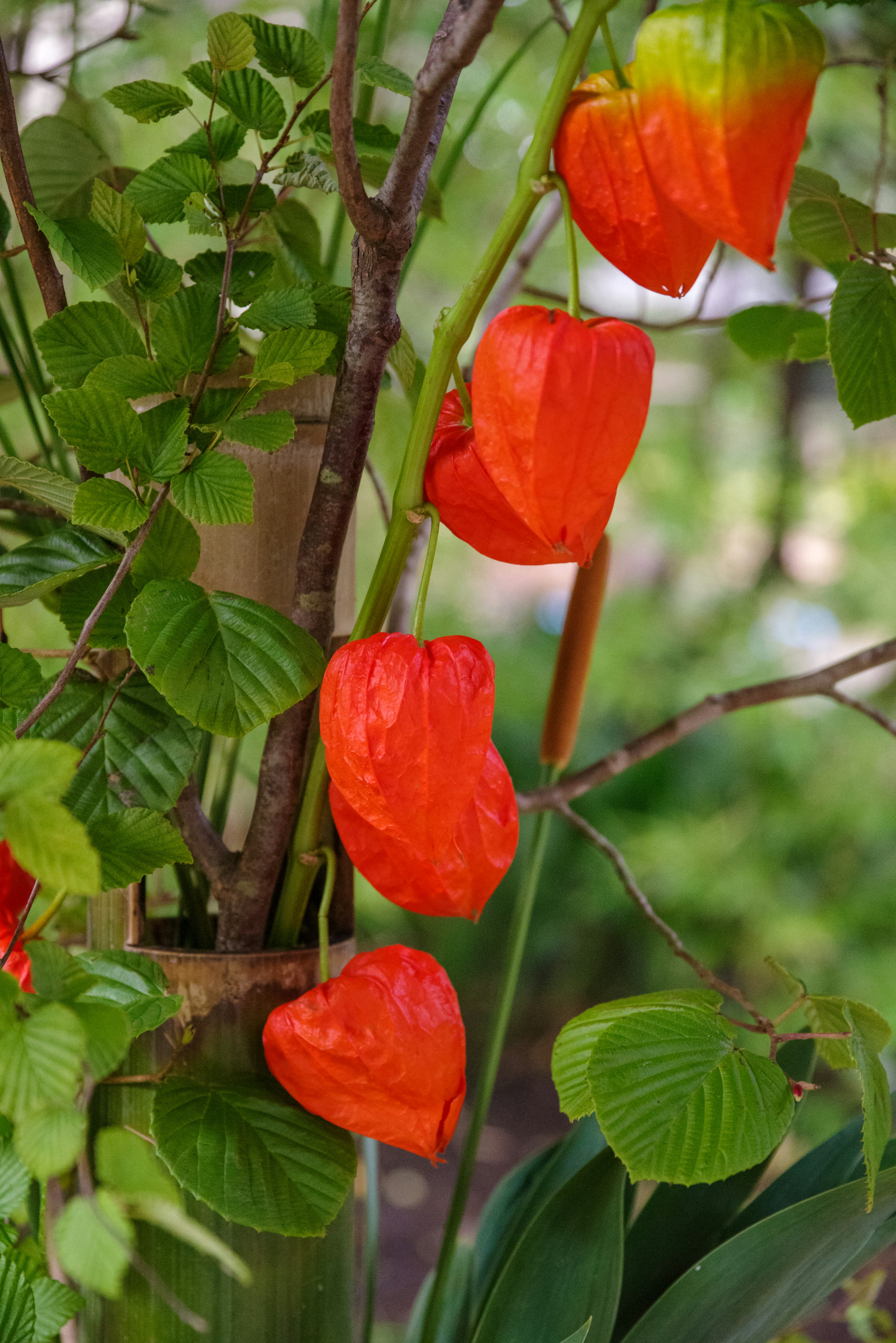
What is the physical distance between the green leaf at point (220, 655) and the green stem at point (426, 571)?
0.03 meters

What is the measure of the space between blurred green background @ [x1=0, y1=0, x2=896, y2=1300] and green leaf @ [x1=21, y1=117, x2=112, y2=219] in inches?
20.2

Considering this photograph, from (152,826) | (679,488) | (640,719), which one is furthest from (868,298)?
(679,488)

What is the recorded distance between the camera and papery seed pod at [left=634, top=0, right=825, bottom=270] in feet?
0.60

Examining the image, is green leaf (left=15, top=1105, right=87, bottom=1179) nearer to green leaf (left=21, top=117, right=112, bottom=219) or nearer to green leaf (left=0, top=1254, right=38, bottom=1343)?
green leaf (left=0, top=1254, right=38, bottom=1343)

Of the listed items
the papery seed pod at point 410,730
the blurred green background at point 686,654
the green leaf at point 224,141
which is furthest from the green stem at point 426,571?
the blurred green background at point 686,654

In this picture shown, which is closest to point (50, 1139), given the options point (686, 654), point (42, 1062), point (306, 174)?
point (42, 1062)

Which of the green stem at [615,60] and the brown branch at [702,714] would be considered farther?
the brown branch at [702,714]

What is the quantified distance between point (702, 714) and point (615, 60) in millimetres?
248

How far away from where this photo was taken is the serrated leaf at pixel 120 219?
0.25 metres

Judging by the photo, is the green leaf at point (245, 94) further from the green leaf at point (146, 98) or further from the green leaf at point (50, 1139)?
the green leaf at point (50, 1139)

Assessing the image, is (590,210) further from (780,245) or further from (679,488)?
(679,488)

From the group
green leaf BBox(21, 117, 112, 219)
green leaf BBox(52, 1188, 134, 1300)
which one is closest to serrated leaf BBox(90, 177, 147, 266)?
green leaf BBox(21, 117, 112, 219)

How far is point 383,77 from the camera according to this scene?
0.91 ft

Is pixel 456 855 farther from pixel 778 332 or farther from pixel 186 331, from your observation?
pixel 778 332
